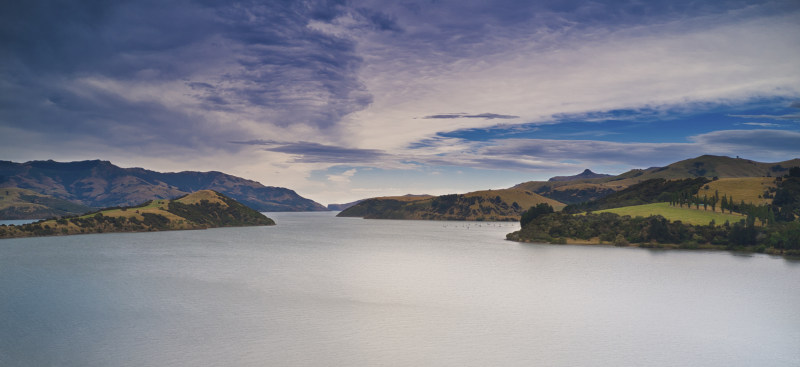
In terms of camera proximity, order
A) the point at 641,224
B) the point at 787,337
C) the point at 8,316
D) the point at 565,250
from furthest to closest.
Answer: the point at 641,224 < the point at 565,250 < the point at 8,316 < the point at 787,337

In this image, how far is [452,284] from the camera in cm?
6644

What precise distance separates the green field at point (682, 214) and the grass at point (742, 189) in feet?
60.3

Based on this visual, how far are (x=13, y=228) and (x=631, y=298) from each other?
715 feet

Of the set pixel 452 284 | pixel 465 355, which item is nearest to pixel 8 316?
pixel 465 355

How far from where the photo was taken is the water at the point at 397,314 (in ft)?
106

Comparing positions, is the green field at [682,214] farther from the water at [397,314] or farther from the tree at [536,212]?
the water at [397,314]

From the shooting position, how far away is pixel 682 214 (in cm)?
14488

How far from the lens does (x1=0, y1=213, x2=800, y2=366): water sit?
1273 inches

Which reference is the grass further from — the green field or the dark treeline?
the green field

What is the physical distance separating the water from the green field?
50.4 m

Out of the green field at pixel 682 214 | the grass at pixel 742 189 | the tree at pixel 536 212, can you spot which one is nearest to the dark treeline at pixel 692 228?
the tree at pixel 536 212

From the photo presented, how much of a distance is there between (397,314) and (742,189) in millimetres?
181106

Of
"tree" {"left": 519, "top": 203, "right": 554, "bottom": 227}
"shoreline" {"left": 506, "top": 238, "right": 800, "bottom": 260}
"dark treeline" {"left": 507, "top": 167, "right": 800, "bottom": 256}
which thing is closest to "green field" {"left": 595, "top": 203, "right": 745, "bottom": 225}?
"dark treeline" {"left": 507, "top": 167, "right": 800, "bottom": 256}

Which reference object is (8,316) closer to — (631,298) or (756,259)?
(631,298)
